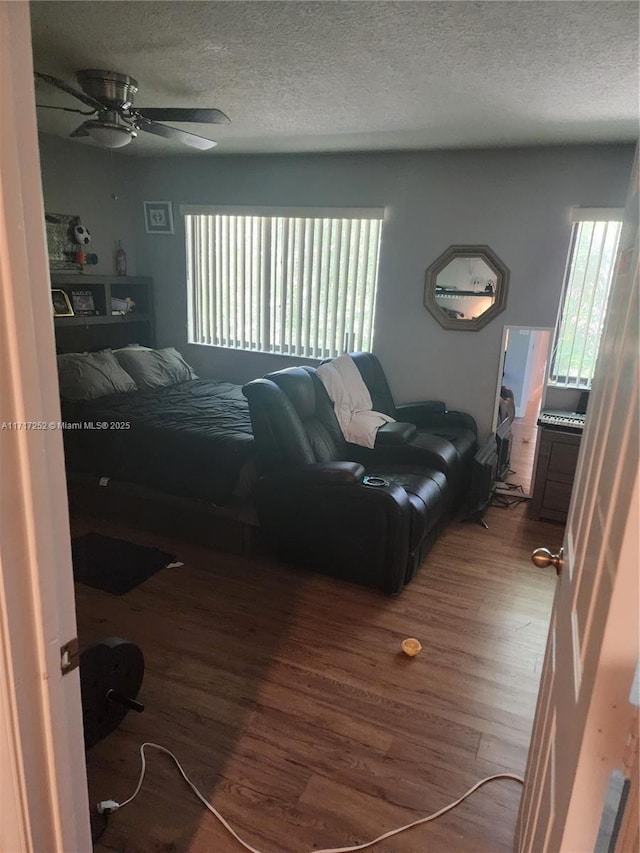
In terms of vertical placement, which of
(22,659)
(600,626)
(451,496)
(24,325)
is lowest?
(451,496)

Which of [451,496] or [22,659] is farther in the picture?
[451,496]

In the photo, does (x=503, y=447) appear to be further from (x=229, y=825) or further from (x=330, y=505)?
(x=229, y=825)

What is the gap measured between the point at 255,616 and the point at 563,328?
2.90 m

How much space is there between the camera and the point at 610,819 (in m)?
0.90

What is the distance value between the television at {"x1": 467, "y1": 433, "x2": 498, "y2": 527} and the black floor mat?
2.03 m

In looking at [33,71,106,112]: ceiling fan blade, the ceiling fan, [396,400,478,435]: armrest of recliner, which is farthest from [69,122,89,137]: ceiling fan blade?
[396,400,478,435]: armrest of recliner

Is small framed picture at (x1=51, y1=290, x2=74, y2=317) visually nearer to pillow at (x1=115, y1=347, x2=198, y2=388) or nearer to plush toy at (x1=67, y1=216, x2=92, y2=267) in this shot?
plush toy at (x1=67, y1=216, x2=92, y2=267)

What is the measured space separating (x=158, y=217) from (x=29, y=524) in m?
4.92

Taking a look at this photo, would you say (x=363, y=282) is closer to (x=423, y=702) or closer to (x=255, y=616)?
(x=255, y=616)

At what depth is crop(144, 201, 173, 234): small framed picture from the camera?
5051 mm

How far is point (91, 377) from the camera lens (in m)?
4.04

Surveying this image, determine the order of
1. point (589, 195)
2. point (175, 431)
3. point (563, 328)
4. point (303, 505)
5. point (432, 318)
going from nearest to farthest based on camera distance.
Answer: point (303, 505), point (175, 431), point (589, 195), point (563, 328), point (432, 318)

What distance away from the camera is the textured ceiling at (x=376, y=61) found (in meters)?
1.90

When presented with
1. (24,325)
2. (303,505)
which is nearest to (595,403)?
(24,325)
